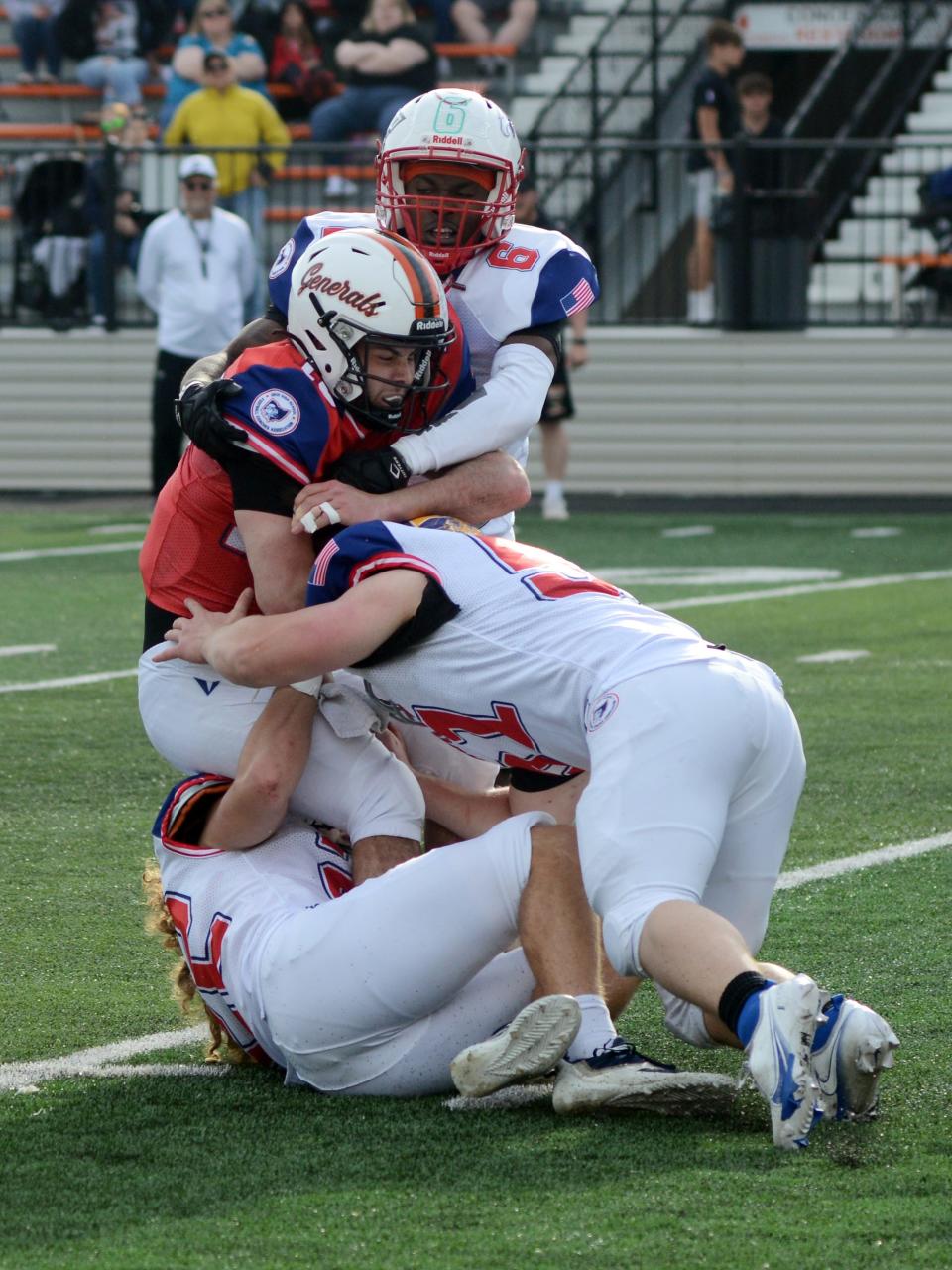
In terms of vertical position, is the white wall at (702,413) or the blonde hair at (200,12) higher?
the blonde hair at (200,12)

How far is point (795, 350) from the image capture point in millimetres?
14438

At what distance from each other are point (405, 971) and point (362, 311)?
1145 mm

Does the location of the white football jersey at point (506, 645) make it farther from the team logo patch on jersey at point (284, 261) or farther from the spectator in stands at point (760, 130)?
the spectator in stands at point (760, 130)

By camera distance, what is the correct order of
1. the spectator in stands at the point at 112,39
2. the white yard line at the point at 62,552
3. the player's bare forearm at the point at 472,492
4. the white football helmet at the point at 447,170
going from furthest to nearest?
the spectator in stands at the point at 112,39 → the white yard line at the point at 62,552 → the white football helmet at the point at 447,170 → the player's bare forearm at the point at 472,492

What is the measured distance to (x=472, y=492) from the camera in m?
4.12

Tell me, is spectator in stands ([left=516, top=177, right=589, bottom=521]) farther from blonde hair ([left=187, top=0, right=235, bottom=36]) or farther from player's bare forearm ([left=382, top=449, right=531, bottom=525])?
player's bare forearm ([left=382, top=449, right=531, bottom=525])

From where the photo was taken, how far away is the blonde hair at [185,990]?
372 centimetres

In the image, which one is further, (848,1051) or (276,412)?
(276,412)

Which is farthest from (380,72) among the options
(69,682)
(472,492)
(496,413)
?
(472,492)

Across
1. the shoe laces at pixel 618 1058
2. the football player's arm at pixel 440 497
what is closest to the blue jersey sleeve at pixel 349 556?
the football player's arm at pixel 440 497

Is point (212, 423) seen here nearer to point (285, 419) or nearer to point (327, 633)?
point (285, 419)

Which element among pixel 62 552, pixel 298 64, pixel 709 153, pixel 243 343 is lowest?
pixel 62 552

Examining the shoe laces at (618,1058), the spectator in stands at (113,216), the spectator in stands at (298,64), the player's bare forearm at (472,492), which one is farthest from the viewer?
the spectator in stands at (298,64)

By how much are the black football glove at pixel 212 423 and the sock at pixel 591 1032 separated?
1.12 meters
